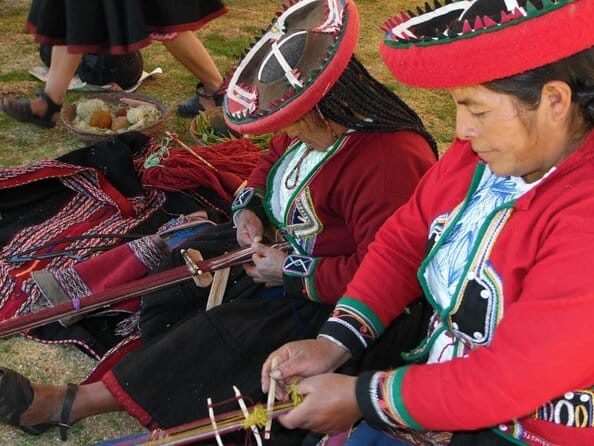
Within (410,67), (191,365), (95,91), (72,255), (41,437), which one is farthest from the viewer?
(95,91)

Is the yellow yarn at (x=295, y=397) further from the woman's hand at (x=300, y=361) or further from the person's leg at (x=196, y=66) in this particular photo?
the person's leg at (x=196, y=66)

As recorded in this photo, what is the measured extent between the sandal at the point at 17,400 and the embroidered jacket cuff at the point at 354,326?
0.94 metres

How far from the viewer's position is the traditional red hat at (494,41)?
3.85ft

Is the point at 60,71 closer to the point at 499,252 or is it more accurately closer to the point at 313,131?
the point at 313,131

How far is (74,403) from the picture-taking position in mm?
2227

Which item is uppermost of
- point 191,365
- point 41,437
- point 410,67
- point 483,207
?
point 410,67

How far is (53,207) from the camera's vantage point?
3184 mm

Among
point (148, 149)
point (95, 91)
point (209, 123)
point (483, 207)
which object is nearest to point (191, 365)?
point (483, 207)

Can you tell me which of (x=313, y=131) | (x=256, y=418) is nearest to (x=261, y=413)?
(x=256, y=418)

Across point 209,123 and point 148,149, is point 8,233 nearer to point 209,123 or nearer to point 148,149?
point 148,149

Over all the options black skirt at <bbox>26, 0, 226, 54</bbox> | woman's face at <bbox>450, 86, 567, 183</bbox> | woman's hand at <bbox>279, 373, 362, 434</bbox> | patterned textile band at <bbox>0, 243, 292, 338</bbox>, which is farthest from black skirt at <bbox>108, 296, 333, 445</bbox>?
black skirt at <bbox>26, 0, 226, 54</bbox>

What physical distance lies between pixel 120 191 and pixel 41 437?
4.24 feet

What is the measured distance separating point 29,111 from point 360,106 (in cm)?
249

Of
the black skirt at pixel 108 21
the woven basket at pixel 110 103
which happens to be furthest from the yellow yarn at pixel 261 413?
the black skirt at pixel 108 21
